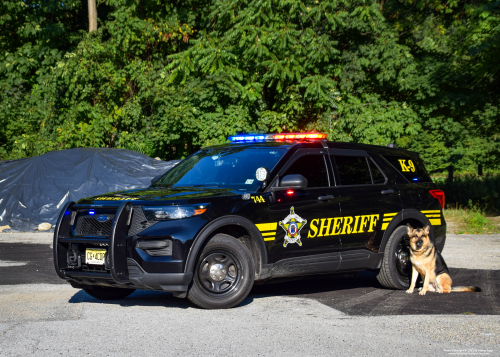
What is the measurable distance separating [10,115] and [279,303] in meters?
21.1

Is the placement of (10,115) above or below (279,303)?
above

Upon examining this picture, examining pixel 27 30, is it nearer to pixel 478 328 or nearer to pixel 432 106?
pixel 432 106

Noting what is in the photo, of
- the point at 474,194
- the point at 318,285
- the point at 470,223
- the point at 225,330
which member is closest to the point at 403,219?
the point at 318,285

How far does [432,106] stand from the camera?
20609mm

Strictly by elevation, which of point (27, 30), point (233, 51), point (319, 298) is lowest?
point (319, 298)

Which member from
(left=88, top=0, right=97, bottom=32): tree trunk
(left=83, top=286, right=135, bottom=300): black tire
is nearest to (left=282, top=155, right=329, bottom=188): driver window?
(left=83, top=286, right=135, bottom=300): black tire

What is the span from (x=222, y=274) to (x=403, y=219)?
2.79 meters

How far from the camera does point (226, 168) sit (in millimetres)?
6984

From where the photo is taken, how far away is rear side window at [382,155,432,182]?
7.94 meters

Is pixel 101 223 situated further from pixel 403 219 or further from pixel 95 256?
pixel 403 219

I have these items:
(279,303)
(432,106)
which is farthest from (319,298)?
(432,106)

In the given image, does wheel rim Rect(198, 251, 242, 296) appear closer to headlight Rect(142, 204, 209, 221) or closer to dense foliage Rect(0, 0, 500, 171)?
headlight Rect(142, 204, 209, 221)

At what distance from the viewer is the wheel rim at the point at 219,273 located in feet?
19.6

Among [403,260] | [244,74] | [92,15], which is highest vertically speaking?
[92,15]
